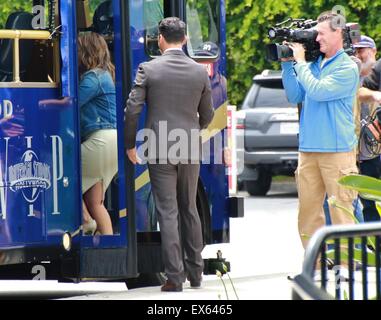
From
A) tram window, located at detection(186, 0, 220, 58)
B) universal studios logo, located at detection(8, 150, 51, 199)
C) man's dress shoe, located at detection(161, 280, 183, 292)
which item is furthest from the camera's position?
tram window, located at detection(186, 0, 220, 58)

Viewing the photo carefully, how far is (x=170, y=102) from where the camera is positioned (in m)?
9.55

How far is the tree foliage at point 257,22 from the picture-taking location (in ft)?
78.9

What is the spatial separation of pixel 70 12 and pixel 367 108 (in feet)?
12.3

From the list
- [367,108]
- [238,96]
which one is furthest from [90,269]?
[238,96]

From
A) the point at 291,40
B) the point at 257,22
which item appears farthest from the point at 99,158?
the point at 257,22

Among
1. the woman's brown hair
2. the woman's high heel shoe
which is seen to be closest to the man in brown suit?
the woman's brown hair

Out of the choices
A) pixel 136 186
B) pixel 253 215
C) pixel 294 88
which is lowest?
pixel 253 215

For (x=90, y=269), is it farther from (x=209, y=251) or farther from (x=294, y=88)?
(x=209, y=251)

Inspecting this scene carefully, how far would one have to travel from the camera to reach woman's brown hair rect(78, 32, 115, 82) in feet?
31.1

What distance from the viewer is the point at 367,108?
12.1 metres

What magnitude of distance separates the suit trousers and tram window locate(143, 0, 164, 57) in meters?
0.91

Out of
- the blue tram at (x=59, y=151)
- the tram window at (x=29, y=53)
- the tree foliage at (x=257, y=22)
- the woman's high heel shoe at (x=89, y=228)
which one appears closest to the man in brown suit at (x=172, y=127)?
the blue tram at (x=59, y=151)

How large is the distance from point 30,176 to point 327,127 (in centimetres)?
231

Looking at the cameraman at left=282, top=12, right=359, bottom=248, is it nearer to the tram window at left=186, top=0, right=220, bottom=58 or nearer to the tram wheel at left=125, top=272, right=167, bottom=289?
the tram window at left=186, top=0, right=220, bottom=58
